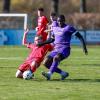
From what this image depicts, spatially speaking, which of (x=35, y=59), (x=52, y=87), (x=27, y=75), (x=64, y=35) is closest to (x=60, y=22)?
(x=64, y=35)

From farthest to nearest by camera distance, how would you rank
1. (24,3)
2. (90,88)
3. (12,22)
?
(24,3) → (12,22) → (90,88)

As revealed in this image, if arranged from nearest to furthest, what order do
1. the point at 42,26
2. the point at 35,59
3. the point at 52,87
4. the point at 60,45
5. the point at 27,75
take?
the point at 52,87 < the point at 60,45 < the point at 27,75 < the point at 35,59 < the point at 42,26

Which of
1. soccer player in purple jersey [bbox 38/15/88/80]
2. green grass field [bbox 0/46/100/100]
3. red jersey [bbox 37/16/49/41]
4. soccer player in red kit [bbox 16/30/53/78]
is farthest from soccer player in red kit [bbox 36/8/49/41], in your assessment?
soccer player in purple jersey [bbox 38/15/88/80]

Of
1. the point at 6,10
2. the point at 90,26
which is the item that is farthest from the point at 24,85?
the point at 6,10

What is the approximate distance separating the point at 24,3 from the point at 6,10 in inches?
772

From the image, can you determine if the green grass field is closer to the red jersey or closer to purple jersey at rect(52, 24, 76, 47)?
purple jersey at rect(52, 24, 76, 47)

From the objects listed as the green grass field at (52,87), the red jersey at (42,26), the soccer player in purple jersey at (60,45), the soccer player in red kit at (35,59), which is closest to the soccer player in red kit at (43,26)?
the red jersey at (42,26)

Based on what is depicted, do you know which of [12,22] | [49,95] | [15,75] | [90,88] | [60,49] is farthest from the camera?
[12,22]

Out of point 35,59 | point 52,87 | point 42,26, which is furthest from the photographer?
point 42,26

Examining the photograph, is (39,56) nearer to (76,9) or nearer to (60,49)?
(60,49)

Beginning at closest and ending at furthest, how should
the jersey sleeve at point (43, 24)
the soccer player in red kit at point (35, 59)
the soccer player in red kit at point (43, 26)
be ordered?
the soccer player in red kit at point (35, 59) → the soccer player in red kit at point (43, 26) → the jersey sleeve at point (43, 24)

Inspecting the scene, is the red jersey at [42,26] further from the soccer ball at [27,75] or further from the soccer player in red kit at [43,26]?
the soccer ball at [27,75]

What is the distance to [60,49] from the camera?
17.1 m

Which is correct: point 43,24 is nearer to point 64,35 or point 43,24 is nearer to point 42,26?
point 42,26
